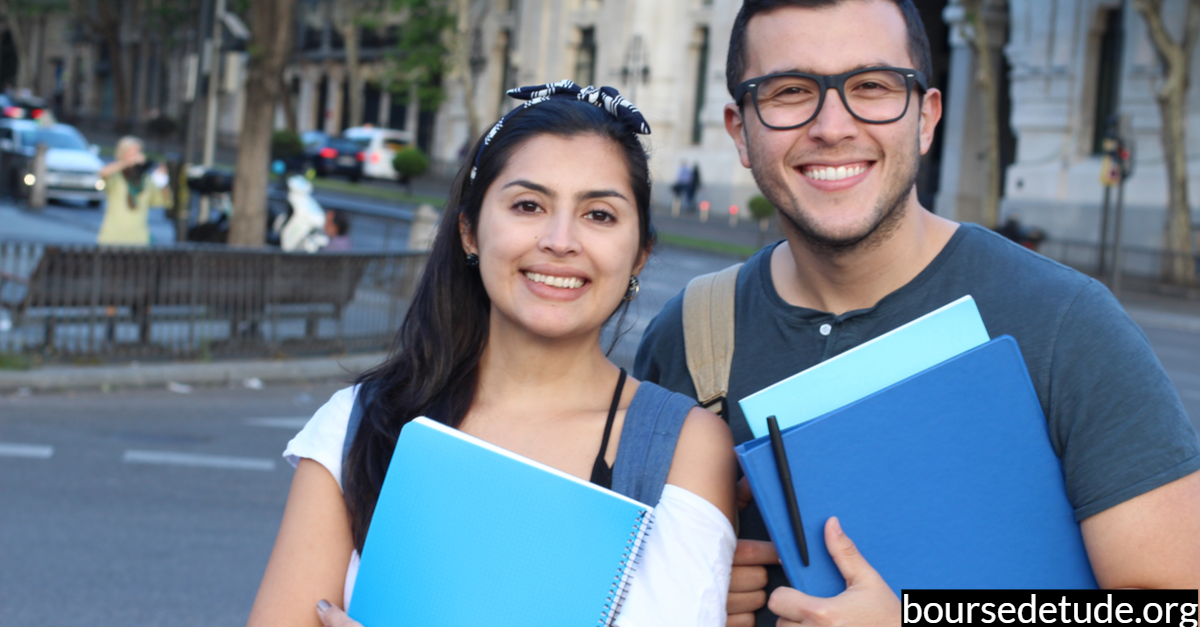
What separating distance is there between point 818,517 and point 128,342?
9.44 m

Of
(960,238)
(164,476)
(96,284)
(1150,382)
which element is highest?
(960,238)

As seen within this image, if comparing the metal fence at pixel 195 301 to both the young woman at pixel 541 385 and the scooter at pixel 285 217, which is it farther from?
the young woman at pixel 541 385

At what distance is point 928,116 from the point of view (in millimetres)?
2416

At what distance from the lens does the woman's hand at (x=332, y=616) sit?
1999mm

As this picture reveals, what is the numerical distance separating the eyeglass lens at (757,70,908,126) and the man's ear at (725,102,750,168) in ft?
0.32

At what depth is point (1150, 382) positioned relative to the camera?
6.53ft

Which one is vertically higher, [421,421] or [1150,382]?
[1150,382]

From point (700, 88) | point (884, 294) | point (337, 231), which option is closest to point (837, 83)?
point (884, 294)

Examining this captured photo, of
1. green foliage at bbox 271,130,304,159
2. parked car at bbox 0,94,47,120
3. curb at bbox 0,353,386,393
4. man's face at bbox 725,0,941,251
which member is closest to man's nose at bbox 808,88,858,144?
man's face at bbox 725,0,941,251

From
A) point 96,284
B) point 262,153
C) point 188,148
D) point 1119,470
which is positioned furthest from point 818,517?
point 188,148

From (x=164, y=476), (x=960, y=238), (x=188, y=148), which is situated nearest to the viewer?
(x=960, y=238)

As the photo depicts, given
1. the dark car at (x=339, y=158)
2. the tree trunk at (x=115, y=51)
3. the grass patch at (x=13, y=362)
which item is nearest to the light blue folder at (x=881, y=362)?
the grass patch at (x=13, y=362)

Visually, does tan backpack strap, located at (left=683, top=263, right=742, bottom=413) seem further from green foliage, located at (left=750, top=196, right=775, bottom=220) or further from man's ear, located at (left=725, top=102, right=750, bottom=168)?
green foliage, located at (left=750, top=196, right=775, bottom=220)

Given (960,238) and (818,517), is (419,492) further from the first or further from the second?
(960,238)
